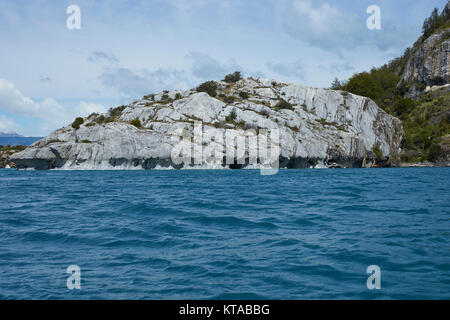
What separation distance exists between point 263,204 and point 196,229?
23.1 feet

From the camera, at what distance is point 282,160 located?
73.5 metres

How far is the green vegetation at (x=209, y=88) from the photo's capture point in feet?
319

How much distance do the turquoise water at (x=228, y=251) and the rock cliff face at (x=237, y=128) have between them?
54.4m

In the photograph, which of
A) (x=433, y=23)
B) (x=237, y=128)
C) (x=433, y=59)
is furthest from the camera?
(x=433, y=23)

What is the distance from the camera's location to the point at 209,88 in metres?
98.4

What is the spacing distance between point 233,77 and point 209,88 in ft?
66.3

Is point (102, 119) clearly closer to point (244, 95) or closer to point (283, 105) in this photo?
point (244, 95)

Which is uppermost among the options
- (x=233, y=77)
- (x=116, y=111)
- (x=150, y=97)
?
(x=233, y=77)

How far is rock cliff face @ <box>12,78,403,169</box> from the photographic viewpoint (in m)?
72.6

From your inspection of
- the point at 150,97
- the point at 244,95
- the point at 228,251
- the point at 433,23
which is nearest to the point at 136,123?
the point at 150,97

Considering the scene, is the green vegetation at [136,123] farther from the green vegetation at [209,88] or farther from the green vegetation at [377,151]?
the green vegetation at [377,151]

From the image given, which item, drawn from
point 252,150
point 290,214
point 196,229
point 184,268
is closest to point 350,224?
point 290,214
